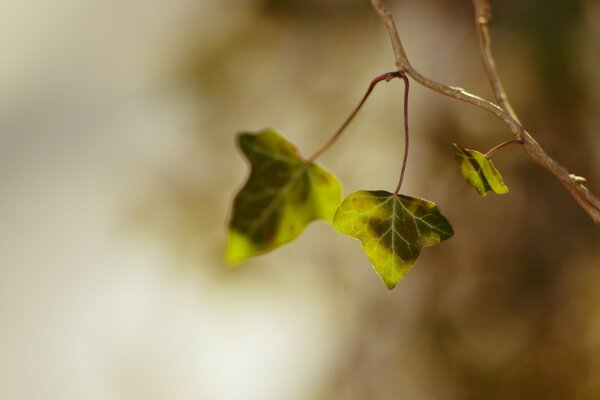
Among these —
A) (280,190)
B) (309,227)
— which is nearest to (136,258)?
(309,227)

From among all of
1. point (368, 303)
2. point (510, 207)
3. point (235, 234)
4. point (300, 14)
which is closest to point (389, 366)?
point (368, 303)

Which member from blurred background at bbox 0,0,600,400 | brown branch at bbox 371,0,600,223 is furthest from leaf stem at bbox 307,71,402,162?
blurred background at bbox 0,0,600,400

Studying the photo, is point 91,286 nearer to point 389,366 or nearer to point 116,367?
point 116,367

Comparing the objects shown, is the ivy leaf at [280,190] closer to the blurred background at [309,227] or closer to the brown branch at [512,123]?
the brown branch at [512,123]

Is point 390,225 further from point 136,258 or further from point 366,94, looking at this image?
point 136,258

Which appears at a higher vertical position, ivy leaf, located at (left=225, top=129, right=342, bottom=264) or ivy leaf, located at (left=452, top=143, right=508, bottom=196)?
ivy leaf, located at (left=452, top=143, right=508, bottom=196)

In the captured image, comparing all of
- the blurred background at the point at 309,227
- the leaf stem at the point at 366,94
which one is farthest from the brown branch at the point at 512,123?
the blurred background at the point at 309,227

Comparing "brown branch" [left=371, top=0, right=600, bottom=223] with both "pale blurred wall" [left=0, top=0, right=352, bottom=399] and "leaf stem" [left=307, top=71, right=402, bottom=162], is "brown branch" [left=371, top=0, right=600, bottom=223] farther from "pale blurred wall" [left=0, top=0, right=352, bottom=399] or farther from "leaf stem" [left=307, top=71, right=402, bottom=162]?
"pale blurred wall" [left=0, top=0, right=352, bottom=399]

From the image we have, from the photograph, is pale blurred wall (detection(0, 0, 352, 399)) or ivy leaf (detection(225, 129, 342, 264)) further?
pale blurred wall (detection(0, 0, 352, 399))
